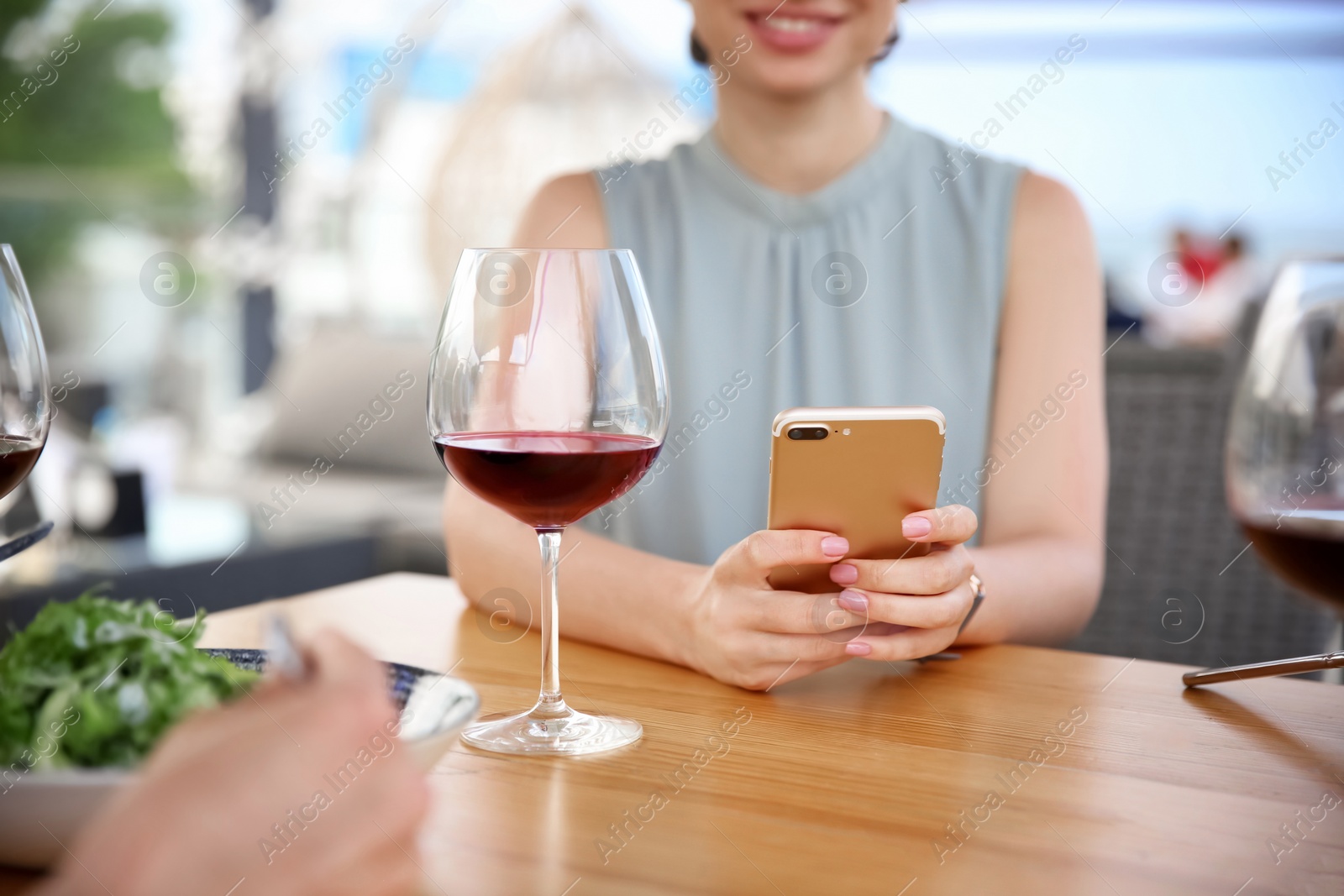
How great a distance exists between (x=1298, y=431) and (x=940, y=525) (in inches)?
16.7

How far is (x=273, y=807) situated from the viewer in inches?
16.8

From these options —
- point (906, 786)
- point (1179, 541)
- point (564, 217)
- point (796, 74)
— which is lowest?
point (1179, 541)

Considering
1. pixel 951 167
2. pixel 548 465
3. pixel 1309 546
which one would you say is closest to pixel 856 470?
pixel 548 465

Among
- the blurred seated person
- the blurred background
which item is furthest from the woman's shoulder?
the blurred seated person

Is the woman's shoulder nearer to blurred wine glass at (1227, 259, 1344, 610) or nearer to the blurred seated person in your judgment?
blurred wine glass at (1227, 259, 1344, 610)

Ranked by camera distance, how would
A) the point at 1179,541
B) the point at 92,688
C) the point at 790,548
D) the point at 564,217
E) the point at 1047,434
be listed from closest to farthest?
1. the point at 92,688
2. the point at 790,548
3. the point at 1047,434
4. the point at 564,217
5. the point at 1179,541

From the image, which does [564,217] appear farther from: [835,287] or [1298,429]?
[1298,429]

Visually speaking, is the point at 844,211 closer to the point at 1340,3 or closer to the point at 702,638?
the point at 702,638

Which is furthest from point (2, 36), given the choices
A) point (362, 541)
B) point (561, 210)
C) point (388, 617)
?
point (388, 617)

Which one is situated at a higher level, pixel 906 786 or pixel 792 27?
pixel 792 27

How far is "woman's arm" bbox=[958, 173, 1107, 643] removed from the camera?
3.92ft

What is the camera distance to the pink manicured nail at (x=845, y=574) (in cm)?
91

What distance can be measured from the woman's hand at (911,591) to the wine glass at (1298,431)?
0.38m

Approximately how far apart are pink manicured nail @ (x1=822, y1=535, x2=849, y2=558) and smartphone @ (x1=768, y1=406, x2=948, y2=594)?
0.6 inches
